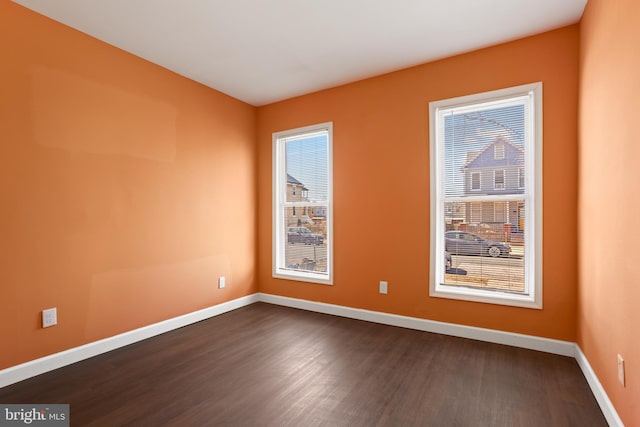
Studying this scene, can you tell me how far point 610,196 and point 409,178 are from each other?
66.7 inches

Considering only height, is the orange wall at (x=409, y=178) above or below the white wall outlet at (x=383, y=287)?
above

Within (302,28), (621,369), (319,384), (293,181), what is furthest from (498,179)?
(293,181)

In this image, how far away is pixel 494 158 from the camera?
2918mm

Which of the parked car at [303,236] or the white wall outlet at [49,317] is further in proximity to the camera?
the parked car at [303,236]

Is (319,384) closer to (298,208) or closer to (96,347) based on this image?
(96,347)

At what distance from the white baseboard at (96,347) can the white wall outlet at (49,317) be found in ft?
0.83

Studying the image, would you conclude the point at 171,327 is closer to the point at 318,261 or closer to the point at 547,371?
the point at 318,261

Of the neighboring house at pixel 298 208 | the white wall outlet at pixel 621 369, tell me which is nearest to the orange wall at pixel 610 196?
the white wall outlet at pixel 621 369

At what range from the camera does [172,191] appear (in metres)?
3.36

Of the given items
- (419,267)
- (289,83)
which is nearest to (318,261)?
(419,267)

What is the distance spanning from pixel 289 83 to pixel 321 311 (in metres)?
2.84

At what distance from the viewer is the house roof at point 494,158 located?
9.29 feet

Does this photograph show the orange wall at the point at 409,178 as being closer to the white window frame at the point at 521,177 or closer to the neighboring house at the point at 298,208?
the white window frame at the point at 521,177

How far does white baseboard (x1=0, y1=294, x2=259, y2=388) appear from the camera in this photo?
2248mm
